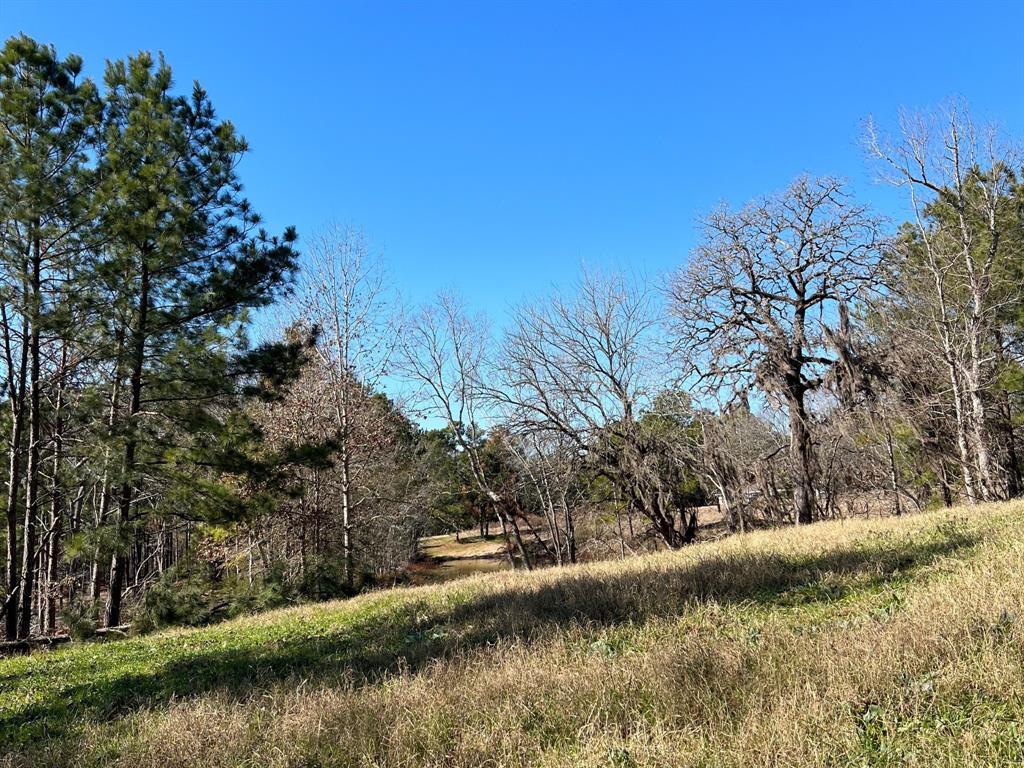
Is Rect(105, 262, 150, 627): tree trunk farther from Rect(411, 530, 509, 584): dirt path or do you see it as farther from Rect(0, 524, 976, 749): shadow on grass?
Rect(411, 530, 509, 584): dirt path

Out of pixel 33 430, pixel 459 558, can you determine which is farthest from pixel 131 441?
pixel 459 558

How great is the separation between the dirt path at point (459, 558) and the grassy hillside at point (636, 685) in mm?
23679

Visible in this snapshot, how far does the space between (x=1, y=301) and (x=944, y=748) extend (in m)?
13.0

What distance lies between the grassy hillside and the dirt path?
23679mm

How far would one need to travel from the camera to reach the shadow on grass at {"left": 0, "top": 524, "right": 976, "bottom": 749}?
5168 mm

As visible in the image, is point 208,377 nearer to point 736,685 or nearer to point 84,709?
point 84,709

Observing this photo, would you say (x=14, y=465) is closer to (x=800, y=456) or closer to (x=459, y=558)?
(x=800, y=456)

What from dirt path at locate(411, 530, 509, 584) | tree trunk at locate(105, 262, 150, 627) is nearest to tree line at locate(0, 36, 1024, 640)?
tree trunk at locate(105, 262, 150, 627)

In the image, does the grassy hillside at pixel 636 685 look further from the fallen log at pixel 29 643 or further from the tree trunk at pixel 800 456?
the tree trunk at pixel 800 456

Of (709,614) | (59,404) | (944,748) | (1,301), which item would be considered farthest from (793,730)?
(59,404)

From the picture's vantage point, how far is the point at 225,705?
168 inches

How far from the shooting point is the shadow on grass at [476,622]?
17.0 feet

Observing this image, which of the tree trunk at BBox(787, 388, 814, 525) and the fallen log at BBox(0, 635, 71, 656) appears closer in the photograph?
the fallen log at BBox(0, 635, 71, 656)

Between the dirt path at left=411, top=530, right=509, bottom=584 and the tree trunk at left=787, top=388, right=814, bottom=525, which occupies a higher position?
the tree trunk at left=787, top=388, right=814, bottom=525
